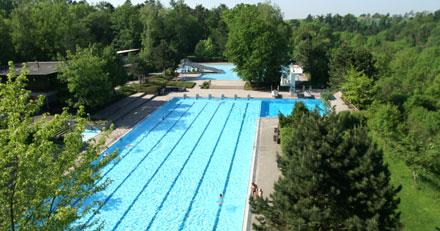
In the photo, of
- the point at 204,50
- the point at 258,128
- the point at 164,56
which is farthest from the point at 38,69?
the point at 204,50

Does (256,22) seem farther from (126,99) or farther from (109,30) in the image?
(109,30)

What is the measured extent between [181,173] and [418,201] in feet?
39.5

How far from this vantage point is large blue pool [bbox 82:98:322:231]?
540 inches

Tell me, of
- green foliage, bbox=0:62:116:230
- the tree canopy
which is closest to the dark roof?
the tree canopy

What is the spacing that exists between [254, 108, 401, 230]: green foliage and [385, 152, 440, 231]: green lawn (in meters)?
3.17

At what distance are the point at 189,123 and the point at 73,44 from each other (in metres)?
18.9

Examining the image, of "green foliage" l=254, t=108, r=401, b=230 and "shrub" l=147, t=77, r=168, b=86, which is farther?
"shrub" l=147, t=77, r=168, b=86

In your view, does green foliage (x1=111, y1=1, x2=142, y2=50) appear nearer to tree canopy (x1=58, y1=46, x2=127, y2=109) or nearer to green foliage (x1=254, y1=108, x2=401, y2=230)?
tree canopy (x1=58, y1=46, x2=127, y2=109)

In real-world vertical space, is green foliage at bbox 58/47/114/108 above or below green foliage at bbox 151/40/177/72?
below

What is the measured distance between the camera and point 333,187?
27.9ft

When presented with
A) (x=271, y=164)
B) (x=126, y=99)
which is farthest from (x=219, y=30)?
(x=271, y=164)

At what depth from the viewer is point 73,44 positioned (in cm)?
3438

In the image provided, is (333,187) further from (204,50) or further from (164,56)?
(204,50)

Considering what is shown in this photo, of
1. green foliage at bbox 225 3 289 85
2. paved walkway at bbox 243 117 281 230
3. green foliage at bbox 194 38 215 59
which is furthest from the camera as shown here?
green foliage at bbox 194 38 215 59
